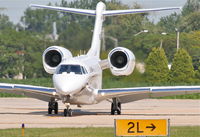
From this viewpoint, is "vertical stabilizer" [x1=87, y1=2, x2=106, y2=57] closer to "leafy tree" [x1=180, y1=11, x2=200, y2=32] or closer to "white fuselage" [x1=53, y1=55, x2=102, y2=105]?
"white fuselage" [x1=53, y1=55, x2=102, y2=105]

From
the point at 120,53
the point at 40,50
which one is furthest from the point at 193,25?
the point at 120,53

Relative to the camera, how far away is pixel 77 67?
30.1 metres

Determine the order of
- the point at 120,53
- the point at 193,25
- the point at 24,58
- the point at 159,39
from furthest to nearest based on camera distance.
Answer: the point at 193,25 → the point at 24,58 → the point at 159,39 → the point at 120,53

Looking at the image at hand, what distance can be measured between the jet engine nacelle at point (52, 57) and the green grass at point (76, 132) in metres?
8.99

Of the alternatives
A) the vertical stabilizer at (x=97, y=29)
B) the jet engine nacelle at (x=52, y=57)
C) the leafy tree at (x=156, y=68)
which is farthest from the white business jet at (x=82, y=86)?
the leafy tree at (x=156, y=68)

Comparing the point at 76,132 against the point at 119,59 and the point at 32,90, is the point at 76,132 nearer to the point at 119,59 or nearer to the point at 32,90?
the point at 32,90

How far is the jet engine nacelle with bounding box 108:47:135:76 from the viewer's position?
32.5 metres

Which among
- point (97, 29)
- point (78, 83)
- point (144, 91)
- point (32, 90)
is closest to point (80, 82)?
point (78, 83)

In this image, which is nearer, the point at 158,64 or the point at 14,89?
the point at 14,89

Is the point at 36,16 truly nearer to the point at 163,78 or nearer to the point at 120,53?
the point at 163,78

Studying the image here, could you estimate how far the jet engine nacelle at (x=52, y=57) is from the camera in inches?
1282

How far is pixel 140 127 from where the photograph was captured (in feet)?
56.5

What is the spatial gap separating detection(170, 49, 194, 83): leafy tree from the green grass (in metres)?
36.0

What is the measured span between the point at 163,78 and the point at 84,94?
28607mm
